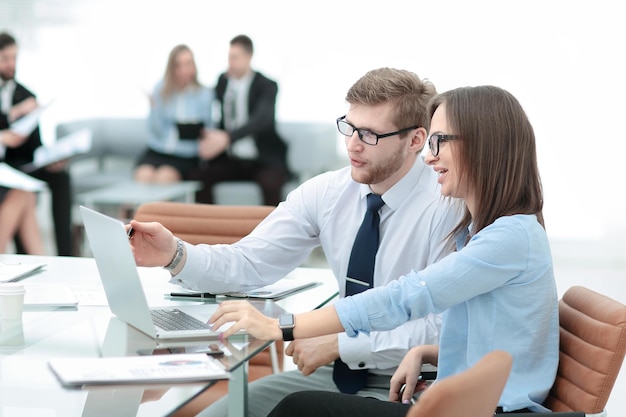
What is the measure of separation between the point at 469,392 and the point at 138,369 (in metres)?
0.57

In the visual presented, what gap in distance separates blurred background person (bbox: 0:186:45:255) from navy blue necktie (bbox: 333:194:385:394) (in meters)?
3.72

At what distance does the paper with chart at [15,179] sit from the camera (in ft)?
18.5

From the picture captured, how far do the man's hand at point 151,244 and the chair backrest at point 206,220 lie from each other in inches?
24.9

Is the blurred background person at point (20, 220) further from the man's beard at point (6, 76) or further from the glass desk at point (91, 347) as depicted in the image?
the glass desk at point (91, 347)

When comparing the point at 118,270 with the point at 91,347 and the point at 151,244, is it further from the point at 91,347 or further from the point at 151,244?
the point at 151,244

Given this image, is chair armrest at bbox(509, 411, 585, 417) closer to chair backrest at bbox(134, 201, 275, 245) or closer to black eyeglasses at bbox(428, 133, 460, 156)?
black eyeglasses at bbox(428, 133, 460, 156)

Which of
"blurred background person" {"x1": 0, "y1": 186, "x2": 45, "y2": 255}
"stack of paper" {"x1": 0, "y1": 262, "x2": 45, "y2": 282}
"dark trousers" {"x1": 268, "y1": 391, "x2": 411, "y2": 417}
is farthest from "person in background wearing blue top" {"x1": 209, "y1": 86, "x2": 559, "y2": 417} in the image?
"blurred background person" {"x1": 0, "y1": 186, "x2": 45, "y2": 255}

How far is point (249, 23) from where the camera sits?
5.66 metres

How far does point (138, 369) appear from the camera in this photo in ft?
4.85

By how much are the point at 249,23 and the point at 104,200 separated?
147 cm

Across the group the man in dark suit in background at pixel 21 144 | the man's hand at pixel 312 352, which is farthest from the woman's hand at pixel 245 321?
the man in dark suit in background at pixel 21 144

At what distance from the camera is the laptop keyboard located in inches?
69.5

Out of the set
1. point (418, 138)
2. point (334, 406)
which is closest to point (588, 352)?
point (334, 406)

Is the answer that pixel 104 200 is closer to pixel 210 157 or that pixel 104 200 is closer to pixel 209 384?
pixel 210 157
